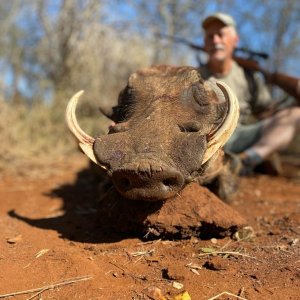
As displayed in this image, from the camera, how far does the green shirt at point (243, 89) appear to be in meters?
4.92

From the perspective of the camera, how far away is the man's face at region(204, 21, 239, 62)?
4.87 meters

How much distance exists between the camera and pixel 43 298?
Result: 1.88 metres

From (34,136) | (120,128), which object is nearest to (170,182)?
(120,128)

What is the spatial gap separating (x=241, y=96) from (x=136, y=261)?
3160 millimetres

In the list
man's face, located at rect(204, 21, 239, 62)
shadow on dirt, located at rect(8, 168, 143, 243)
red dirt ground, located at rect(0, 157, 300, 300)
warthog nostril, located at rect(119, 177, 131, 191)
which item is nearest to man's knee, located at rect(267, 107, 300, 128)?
man's face, located at rect(204, 21, 239, 62)

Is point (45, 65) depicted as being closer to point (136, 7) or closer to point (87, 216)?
point (136, 7)

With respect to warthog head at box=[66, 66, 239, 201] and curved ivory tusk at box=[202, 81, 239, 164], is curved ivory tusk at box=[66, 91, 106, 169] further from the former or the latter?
curved ivory tusk at box=[202, 81, 239, 164]

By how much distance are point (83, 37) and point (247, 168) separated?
363 cm

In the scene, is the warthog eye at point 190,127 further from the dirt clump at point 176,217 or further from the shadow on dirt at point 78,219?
the shadow on dirt at point 78,219

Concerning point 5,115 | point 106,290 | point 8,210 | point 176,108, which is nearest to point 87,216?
point 8,210

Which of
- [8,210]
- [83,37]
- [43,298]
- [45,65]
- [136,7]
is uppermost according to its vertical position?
[136,7]

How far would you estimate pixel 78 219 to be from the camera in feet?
10.5

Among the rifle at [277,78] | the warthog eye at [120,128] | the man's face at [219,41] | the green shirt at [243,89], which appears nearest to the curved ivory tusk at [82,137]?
the warthog eye at [120,128]

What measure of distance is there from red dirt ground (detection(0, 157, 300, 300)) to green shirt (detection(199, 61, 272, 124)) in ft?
6.17
